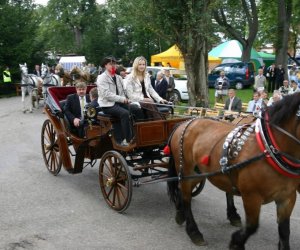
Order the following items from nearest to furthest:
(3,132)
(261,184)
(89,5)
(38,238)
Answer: (261,184)
(38,238)
(3,132)
(89,5)

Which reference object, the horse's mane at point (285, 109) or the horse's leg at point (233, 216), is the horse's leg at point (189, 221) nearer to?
the horse's leg at point (233, 216)

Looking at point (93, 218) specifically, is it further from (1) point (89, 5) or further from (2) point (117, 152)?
(1) point (89, 5)

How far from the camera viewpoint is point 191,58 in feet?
46.6

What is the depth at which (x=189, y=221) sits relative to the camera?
5.12 m

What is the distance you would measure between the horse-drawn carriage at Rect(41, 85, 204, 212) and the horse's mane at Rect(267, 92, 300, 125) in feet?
7.64

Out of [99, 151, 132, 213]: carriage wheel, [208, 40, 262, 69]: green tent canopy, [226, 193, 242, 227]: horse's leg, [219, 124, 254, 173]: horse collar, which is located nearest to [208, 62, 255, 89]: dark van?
[208, 40, 262, 69]: green tent canopy

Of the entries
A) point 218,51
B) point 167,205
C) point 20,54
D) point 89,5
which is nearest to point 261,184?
point 167,205

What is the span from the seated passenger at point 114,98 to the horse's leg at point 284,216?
248 cm

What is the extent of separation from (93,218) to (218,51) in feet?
101

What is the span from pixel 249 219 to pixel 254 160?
1.95 ft

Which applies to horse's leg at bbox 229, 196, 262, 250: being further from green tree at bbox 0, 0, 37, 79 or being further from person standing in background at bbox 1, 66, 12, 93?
green tree at bbox 0, 0, 37, 79

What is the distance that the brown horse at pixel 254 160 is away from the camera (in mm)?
3967

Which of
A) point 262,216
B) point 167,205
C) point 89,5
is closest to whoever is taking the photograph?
point 262,216

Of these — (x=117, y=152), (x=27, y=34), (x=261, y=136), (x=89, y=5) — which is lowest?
(x=117, y=152)
